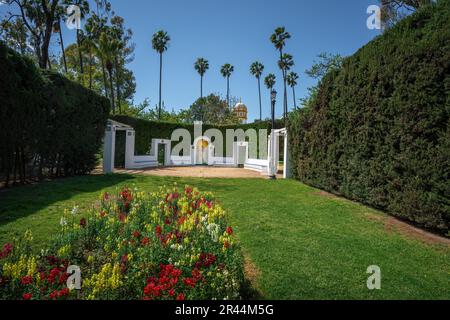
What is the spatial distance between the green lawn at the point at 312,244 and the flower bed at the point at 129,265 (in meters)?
0.81

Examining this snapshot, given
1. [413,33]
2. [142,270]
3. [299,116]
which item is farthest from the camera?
[299,116]

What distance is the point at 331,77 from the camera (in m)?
9.28

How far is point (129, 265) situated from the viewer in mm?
2725

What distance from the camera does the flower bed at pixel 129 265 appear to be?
2365 mm

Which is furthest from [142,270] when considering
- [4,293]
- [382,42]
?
[382,42]

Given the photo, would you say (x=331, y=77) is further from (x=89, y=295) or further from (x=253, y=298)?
(x=89, y=295)

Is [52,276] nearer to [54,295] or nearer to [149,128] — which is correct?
[54,295]

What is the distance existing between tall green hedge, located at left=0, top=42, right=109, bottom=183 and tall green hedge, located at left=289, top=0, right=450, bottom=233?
8.84 metres

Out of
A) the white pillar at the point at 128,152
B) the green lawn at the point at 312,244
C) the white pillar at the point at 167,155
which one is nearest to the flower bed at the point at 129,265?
the green lawn at the point at 312,244

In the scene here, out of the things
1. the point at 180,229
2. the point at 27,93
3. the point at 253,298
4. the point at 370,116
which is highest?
the point at 27,93

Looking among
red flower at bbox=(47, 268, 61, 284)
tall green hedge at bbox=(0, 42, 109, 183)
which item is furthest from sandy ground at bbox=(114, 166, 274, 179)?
red flower at bbox=(47, 268, 61, 284)

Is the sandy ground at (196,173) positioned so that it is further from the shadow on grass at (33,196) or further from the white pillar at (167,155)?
the white pillar at (167,155)

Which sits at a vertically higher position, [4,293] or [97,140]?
[97,140]

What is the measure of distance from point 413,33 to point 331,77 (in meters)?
3.54
